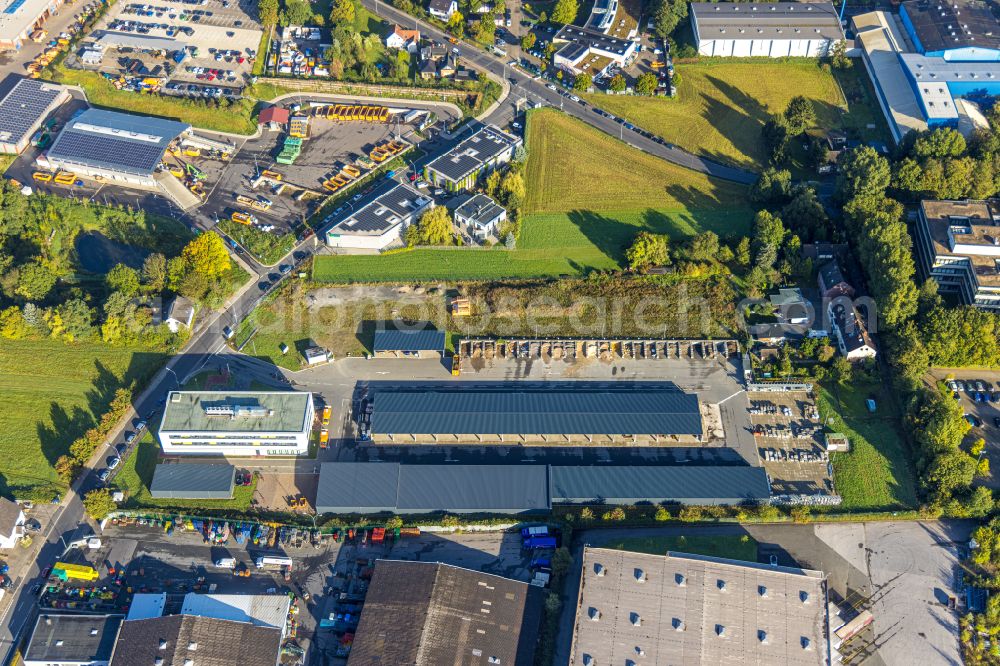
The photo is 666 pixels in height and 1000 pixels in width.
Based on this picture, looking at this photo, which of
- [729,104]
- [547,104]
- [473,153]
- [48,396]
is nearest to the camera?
[48,396]

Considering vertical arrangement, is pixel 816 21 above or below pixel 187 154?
above

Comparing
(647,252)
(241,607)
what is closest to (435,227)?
(647,252)

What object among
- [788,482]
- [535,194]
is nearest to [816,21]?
[535,194]

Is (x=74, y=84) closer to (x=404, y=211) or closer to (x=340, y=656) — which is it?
→ (x=404, y=211)

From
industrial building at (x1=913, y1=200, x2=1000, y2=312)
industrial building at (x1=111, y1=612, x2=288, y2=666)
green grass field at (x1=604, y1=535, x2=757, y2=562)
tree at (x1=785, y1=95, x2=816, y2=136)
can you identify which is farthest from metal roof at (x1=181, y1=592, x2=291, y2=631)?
tree at (x1=785, y1=95, x2=816, y2=136)

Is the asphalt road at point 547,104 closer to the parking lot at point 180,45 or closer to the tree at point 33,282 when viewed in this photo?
the parking lot at point 180,45

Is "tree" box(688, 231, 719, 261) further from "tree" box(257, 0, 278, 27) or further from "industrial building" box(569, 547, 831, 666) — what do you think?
"tree" box(257, 0, 278, 27)

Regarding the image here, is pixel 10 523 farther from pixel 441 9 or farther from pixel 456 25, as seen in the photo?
pixel 441 9

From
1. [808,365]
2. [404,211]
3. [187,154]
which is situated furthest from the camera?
[187,154]
